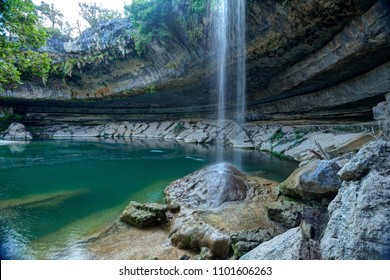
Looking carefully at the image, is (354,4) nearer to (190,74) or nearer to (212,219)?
(212,219)

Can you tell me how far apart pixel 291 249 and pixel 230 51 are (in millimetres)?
11798

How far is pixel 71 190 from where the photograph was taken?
294 inches

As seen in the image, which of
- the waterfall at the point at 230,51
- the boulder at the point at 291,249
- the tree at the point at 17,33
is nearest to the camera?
the boulder at the point at 291,249

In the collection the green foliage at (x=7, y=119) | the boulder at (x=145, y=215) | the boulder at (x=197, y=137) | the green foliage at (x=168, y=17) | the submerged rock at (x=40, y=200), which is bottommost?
the submerged rock at (x=40, y=200)

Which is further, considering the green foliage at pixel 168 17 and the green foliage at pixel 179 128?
the green foliage at pixel 179 128

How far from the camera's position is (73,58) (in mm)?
20047

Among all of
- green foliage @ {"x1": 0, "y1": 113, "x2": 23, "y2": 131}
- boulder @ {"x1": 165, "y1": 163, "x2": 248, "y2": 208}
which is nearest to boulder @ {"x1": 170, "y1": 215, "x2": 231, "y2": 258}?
boulder @ {"x1": 165, "y1": 163, "x2": 248, "y2": 208}

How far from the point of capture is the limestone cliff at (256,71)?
8.80 metres

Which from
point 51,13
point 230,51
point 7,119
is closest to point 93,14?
point 51,13

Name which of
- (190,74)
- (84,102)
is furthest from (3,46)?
(84,102)

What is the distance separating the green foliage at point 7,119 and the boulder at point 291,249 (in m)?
30.5

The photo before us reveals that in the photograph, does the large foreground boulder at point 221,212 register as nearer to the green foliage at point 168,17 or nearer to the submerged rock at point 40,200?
the submerged rock at point 40,200

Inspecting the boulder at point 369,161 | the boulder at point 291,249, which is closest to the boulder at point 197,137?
the boulder at point 291,249

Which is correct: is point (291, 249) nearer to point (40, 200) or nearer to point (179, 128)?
point (40, 200)
